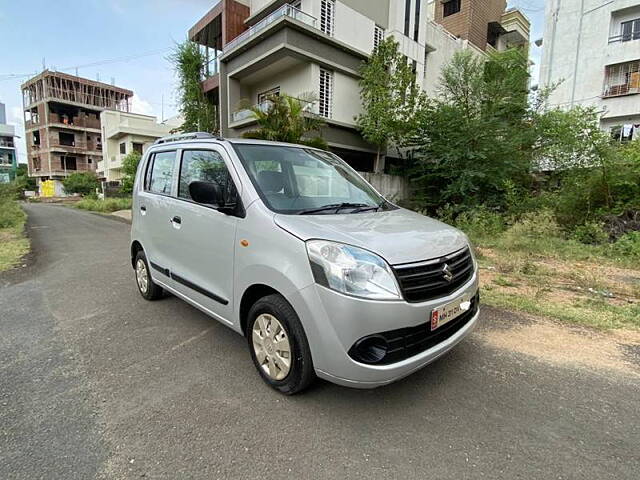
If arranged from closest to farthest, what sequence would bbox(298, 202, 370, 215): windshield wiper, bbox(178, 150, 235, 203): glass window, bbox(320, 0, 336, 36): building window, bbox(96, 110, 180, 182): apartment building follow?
bbox(298, 202, 370, 215): windshield wiper, bbox(178, 150, 235, 203): glass window, bbox(320, 0, 336, 36): building window, bbox(96, 110, 180, 182): apartment building

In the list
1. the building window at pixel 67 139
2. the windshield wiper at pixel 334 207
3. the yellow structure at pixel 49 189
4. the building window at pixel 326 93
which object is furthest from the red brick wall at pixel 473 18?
the building window at pixel 67 139

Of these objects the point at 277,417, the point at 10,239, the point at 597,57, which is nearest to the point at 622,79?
the point at 597,57

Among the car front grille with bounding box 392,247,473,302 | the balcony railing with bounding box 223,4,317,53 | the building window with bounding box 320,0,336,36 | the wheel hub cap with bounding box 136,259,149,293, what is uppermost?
the building window with bounding box 320,0,336,36

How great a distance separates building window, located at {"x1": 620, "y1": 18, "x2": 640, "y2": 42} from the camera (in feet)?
61.5

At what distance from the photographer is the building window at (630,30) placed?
18.8 metres

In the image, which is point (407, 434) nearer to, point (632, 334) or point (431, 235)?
point (431, 235)

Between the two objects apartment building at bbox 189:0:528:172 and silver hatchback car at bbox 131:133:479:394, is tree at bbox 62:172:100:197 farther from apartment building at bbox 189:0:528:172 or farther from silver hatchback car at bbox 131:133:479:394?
silver hatchback car at bbox 131:133:479:394

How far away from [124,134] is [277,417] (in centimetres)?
4386

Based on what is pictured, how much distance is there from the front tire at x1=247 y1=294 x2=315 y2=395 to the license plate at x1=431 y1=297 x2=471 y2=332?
2.69ft

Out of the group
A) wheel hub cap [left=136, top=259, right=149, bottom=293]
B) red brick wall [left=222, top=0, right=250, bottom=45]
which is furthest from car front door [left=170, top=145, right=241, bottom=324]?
red brick wall [left=222, top=0, right=250, bottom=45]

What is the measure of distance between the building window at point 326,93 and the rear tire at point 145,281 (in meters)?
13.2

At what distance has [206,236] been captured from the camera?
9.87 ft

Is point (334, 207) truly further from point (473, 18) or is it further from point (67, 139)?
point (67, 139)

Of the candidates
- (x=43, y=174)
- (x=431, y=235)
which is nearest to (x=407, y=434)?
(x=431, y=235)
